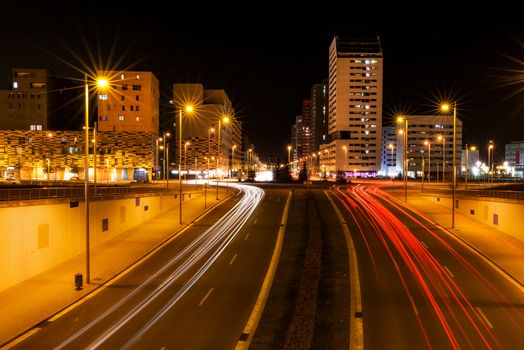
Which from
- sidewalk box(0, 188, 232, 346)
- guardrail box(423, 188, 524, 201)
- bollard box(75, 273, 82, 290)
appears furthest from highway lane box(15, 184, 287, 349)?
guardrail box(423, 188, 524, 201)

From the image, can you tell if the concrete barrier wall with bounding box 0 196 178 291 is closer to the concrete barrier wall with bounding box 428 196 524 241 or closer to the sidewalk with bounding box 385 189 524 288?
the sidewalk with bounding box 385 189 524 288

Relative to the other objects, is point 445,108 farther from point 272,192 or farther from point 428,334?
point 272,192

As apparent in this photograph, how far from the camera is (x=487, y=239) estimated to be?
31.8m

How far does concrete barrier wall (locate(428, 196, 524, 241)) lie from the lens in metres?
31.5

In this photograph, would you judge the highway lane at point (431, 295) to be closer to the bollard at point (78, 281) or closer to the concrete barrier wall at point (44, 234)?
the bollard at point (78, 281)

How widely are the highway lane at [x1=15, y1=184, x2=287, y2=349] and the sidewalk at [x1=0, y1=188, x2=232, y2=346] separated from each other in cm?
83

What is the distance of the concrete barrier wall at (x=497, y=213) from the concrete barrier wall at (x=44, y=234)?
2892 centimetres

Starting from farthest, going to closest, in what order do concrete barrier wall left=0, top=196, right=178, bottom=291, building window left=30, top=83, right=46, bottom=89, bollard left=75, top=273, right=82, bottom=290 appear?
building window left=30, top=83, right=46, bottom=89, concrete barrier wall left=0, top=196, right=178, bottom=291, bollard left=75, top=273, right=82, bottom=290

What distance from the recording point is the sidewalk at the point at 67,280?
644 inches

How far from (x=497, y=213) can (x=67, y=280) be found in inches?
1219

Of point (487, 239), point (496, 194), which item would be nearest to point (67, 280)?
point (487, 239)

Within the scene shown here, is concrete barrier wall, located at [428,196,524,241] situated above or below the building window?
below

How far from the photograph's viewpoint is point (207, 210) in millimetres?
45875

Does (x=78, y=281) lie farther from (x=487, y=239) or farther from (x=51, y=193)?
(x=487, y=239)
